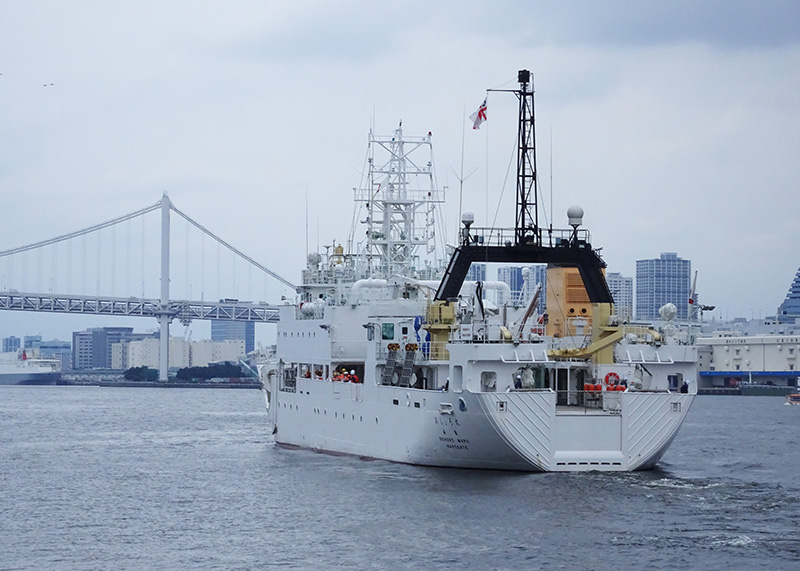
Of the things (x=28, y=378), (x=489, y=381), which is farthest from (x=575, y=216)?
(x=28, y=378)

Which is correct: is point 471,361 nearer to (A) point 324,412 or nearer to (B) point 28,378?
(A) point 324,412

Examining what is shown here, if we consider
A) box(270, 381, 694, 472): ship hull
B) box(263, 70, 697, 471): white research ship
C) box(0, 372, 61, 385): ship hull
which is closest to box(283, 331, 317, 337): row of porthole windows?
box(263, 70, 697, 471): white research ship

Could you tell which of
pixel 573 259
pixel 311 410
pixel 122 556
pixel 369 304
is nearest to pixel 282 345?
pixel 311 410

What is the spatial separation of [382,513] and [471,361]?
486cm

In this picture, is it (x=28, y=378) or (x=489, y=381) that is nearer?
(x=489, y=381)

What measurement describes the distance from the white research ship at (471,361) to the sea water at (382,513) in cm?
82

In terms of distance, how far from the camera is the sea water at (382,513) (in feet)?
78.7

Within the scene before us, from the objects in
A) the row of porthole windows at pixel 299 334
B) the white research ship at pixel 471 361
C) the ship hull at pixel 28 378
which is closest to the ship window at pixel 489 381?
the white research ship at pixel 471 361

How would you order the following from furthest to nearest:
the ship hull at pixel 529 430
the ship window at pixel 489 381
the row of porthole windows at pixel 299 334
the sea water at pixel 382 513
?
the row of porthole windows at pixel 299 334 < the ship window at pixel 489 381 < the ship hull at pixel 529 430 < the sea water at pixel 382 513

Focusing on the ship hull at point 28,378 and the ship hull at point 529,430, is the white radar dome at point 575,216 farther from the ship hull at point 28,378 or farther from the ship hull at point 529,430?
the ship hull at point 28,378

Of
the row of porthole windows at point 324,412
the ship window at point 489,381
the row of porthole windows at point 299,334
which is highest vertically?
the row of porthole windows at point 299,334

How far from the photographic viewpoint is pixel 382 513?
1117 inches

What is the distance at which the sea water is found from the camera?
24000 millimetres

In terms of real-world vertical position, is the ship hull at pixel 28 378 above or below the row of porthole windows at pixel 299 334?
below
